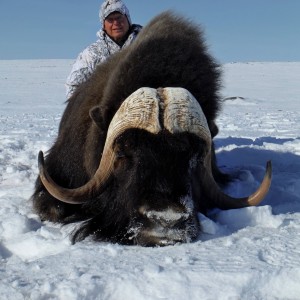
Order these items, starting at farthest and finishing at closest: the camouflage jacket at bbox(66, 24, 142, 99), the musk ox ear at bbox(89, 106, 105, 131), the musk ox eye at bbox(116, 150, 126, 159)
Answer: the camouflage jacket at bbox(66, 24, 142, 99) → the musk ox ear at bbox(89, 106, 105, 131) → the musk ox eye at bbox(116, 150, 126, 159)

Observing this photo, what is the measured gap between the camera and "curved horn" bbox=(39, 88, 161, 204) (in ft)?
7.52

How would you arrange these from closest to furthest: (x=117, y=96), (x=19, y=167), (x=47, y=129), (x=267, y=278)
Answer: (x=267, y=278), (x=117, y=96), (x=19, y=167), (x=47, y=129)

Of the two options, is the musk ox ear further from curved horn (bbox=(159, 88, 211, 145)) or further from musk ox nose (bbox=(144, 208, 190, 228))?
musk ox nose (bbox=(144, 208, 190, 228))

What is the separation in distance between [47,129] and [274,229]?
17.9ft

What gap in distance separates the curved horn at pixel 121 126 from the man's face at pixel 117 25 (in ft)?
7.62

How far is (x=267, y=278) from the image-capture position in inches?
71.5

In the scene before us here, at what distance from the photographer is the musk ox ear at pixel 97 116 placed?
8.44ft

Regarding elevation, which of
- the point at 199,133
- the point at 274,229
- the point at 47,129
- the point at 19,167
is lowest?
the point at 47,129

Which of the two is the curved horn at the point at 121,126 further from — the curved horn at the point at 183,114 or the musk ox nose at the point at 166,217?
the musk ox nose at the point at 166,217

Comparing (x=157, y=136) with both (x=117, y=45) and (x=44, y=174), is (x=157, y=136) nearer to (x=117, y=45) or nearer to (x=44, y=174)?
(x=44, y=174)

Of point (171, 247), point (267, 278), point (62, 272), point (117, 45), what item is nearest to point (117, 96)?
point (171, 247)

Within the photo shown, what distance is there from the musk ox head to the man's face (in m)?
2.33

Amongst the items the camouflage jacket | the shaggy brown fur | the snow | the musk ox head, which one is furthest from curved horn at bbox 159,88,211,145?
the camouflage jacket

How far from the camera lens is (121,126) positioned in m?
2.34
